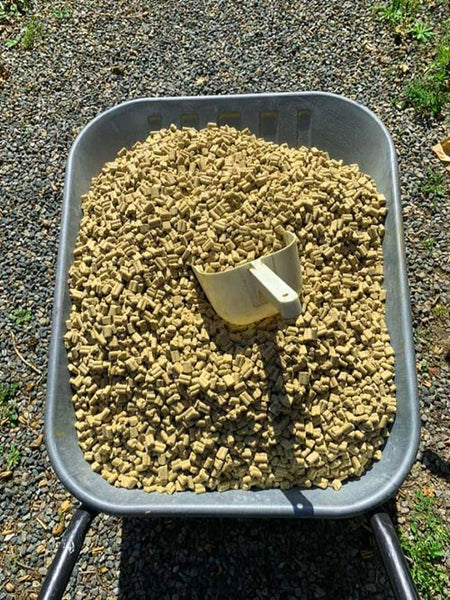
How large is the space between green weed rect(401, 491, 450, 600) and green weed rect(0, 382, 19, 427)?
73.1 inches

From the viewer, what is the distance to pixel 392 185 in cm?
212

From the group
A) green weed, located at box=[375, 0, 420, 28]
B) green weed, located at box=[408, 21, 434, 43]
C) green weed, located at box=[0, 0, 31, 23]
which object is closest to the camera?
green weed, located at box=[408, 21, 434, 43]

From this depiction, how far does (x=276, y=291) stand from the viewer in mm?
1607

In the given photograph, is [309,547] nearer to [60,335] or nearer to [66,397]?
[66,397]

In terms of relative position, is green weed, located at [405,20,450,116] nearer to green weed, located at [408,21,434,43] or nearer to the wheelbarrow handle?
green weed, located at [408,21,434,43]

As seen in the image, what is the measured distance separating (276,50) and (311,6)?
587 mm

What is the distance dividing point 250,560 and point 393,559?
0.89 meters

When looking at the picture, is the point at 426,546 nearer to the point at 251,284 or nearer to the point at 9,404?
the point at 251,284

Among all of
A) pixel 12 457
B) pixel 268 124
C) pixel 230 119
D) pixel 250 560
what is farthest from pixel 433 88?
pixel 12 457

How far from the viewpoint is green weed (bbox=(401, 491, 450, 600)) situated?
223 centimetres

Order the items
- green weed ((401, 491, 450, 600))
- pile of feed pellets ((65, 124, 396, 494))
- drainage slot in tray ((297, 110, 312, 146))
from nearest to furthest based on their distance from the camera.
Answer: pile of feed pellets ((65, 124, 396, 494))
green weed ((401, 491, 450, 600))
drainage slot in tray ((297, 110, 312, 146))

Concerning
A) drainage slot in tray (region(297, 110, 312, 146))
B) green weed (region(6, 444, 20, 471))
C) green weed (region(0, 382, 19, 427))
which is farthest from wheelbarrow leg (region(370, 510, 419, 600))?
green weed (region(0, 382, 19, 427))

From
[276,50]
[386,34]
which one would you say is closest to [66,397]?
[276,50]

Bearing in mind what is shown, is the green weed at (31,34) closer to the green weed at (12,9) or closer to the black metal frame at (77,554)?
the green weed at (12,9)
